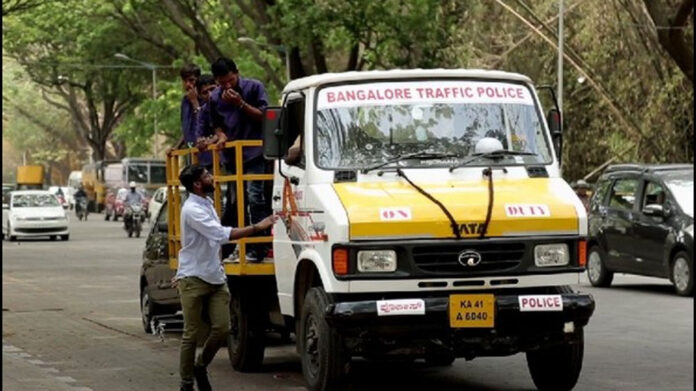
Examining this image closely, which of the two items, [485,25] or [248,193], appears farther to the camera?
[485,25]

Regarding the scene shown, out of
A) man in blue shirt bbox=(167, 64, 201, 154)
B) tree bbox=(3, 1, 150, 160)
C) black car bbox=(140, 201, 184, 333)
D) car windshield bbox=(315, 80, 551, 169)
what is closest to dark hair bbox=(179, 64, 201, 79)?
man in blue shirt bbox=(167, 64, 201, 154)

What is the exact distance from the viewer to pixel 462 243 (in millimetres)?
10961

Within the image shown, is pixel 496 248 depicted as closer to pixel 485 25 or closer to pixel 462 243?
pixel 462 243

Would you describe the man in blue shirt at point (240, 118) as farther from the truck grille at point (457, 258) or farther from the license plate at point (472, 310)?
the license plate at point (472, 310)

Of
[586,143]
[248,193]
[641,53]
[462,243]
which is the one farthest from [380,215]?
[586,143]

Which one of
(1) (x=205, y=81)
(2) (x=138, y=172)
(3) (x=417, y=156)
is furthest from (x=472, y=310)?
(2) (x=138, y=172)

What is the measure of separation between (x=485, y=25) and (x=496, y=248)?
30.6 metres

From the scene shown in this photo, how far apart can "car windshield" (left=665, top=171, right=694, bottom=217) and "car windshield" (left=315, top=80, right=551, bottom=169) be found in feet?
33.0

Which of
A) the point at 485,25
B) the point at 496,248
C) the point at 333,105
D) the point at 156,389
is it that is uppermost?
the point at 485,25

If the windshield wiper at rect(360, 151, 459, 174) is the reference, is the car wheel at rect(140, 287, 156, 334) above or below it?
below

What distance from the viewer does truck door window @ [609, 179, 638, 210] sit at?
76.5ft

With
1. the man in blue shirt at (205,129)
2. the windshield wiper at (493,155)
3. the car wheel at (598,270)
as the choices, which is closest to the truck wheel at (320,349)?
the windshield wiper at (493,155)

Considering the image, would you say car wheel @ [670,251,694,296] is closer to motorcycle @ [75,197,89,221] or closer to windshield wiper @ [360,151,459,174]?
windshield wiper @ [360,151,459,174]

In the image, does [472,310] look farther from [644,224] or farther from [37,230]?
[37,230]
